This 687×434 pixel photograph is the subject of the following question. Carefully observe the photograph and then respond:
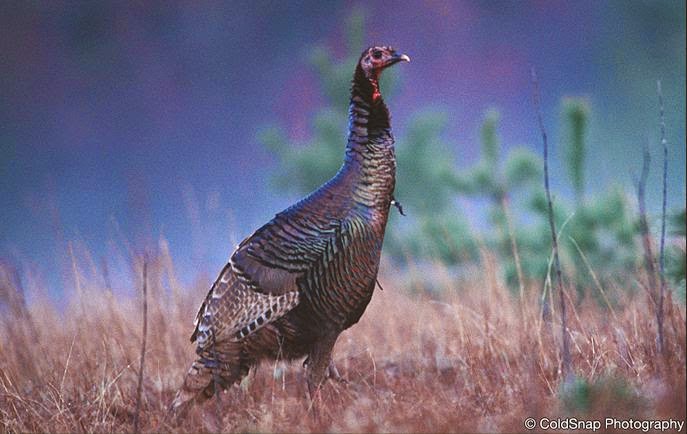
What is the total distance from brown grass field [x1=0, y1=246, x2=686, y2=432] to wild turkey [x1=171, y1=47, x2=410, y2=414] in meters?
0.19

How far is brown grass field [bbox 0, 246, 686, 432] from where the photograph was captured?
2.61 meters

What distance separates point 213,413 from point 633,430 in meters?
1.65

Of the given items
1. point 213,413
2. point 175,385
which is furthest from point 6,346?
point 213,413

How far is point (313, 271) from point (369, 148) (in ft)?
1.78

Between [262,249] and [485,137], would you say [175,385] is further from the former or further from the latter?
[485,137]

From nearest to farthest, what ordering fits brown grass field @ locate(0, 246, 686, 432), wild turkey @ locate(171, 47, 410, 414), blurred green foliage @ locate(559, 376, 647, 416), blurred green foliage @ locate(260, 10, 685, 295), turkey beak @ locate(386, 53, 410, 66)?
1. blurred green foliage @ locate(559, 376, 647, 416)
2. brown grass field @ locate(0, 246, 686, 432)
3. wild turkey @ locate(171, 47, 410, 414)
4. turkey beak @ locate(386, 53, 410, 66)
5. blurred green foliage @ locate(260, 10, 685, 295)

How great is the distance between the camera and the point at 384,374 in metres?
4.00

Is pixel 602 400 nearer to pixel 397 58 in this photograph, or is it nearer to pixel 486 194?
pixel 397 58

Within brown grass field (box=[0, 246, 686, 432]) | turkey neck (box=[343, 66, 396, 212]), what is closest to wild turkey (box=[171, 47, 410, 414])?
turkey neck (box=[343, 66, 396, 212])

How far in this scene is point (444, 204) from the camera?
37.5ft

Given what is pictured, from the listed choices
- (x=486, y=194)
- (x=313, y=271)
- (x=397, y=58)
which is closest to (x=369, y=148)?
(x=397, y=58)

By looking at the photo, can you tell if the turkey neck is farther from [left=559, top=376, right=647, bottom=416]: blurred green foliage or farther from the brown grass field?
[left=559, top=376, right=647, bottom=416]: blurred green foliage

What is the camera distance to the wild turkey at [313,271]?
10.5ft

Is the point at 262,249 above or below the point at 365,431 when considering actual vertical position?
above
